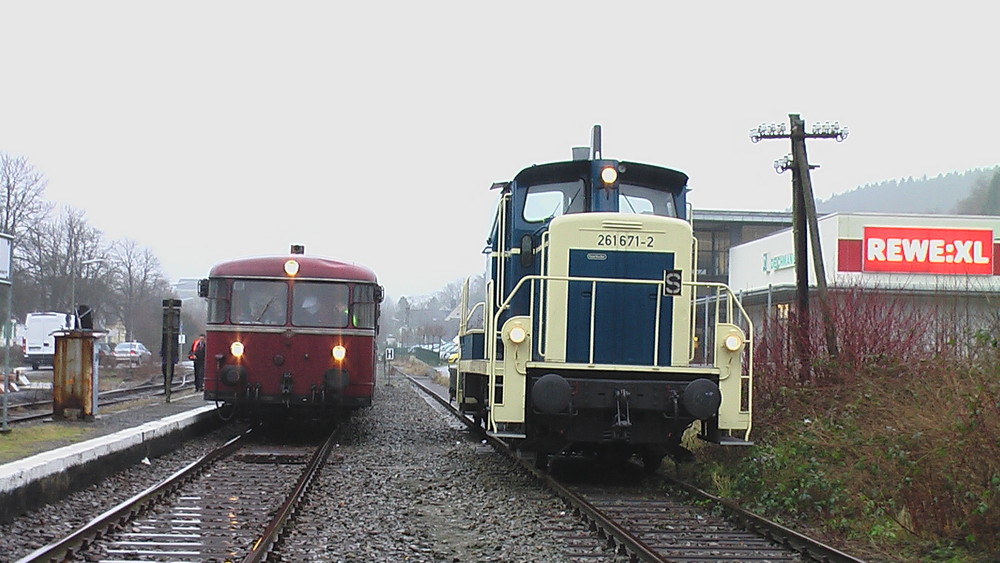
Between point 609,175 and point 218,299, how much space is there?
6702mm

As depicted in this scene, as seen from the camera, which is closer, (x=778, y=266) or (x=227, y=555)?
(x=227, y=555)

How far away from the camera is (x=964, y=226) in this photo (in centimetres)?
2858

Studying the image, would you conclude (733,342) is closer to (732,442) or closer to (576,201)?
(732,442)

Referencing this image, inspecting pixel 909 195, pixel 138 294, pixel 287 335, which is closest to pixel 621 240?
pixel 287 335

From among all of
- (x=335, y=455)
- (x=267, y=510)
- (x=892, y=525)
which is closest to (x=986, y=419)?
(x=892, y=525)

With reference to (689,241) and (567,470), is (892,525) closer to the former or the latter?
(689,241)

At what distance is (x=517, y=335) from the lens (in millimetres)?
9133

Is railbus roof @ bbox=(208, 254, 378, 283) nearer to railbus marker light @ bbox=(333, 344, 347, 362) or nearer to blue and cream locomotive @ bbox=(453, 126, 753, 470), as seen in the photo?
railbus marker light @ bbox=(333, 344, 347, 362)

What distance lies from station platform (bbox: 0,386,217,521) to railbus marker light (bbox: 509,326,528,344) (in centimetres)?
421

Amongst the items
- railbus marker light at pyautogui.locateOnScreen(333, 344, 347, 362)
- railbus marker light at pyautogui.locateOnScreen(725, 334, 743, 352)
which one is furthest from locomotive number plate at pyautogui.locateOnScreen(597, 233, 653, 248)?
railbus marker light at pyautogui.locateOnScreen(333, 344, 347, 362)

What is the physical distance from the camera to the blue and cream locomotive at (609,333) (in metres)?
9.14

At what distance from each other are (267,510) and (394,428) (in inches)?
371

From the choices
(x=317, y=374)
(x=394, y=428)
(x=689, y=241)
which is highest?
(x=689, y=241)

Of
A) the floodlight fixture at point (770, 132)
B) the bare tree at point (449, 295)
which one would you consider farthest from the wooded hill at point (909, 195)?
the floodlight fixture at point (770, 132)
